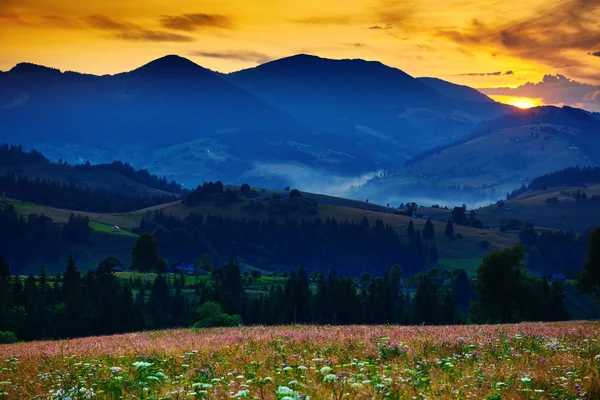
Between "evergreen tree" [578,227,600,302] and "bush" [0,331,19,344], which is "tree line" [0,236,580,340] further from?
"bush" [0,331,19,344]

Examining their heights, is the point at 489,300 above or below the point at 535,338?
below

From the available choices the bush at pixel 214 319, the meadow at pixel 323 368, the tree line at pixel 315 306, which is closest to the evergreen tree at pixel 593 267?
the tree line at pixel 315 306

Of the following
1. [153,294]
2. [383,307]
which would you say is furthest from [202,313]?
[153,294]

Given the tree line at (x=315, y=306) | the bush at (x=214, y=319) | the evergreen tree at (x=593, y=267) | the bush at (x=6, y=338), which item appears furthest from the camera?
the tree line at (x=315, y=306)

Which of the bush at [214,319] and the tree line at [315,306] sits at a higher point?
the bush at [214,319]

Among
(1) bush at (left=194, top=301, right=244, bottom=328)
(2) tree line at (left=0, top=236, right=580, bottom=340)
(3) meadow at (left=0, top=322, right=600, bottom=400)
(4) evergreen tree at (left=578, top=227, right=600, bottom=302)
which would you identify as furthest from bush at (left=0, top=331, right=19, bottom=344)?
(4) evergreen tree at (left=578, top=227, right=600, bottom=302)

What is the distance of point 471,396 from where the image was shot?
13.5 m

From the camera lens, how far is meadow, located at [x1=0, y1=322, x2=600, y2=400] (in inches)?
540

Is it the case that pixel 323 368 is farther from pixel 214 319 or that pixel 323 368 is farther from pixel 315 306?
pixel 315 306

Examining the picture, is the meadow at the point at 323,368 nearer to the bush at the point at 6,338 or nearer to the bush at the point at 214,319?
the bush at the point at 214,319

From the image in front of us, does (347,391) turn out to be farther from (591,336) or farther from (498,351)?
(591,336)

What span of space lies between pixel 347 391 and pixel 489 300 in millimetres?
85949

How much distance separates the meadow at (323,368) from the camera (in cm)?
1371

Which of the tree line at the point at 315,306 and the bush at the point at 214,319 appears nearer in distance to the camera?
the bush at the point at 214,319
